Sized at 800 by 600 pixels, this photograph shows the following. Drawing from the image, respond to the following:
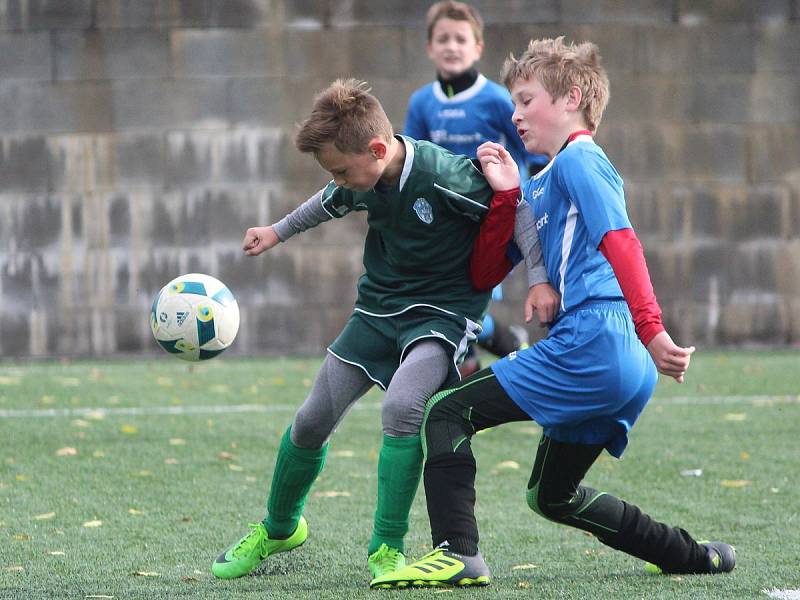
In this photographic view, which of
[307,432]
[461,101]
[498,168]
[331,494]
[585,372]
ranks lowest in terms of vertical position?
[331,494]

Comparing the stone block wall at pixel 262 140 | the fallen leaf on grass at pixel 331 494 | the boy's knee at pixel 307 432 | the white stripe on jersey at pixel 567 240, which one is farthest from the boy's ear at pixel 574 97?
the stone block wall at pixel 262 140

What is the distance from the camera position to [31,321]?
10.8 m

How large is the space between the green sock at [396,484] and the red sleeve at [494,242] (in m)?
0.54

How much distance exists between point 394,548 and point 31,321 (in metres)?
7.51

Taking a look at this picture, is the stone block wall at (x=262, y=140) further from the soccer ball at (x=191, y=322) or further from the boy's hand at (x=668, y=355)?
the boy's hand at (x=668, y=355)

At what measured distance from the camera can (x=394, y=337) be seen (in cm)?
409

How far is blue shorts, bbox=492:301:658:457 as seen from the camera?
3.64 m

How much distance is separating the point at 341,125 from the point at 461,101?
4047 millimetres

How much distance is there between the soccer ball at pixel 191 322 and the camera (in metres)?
4.34

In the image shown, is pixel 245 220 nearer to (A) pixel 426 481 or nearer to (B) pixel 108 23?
(B) pixel 108 23

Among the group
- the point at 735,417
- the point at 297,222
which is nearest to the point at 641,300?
the point at 297,222

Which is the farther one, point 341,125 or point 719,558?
point 719,558

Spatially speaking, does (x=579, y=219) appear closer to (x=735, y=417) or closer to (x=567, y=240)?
(x=567, y=240)

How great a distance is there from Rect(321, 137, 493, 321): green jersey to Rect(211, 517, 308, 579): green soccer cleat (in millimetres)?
794
